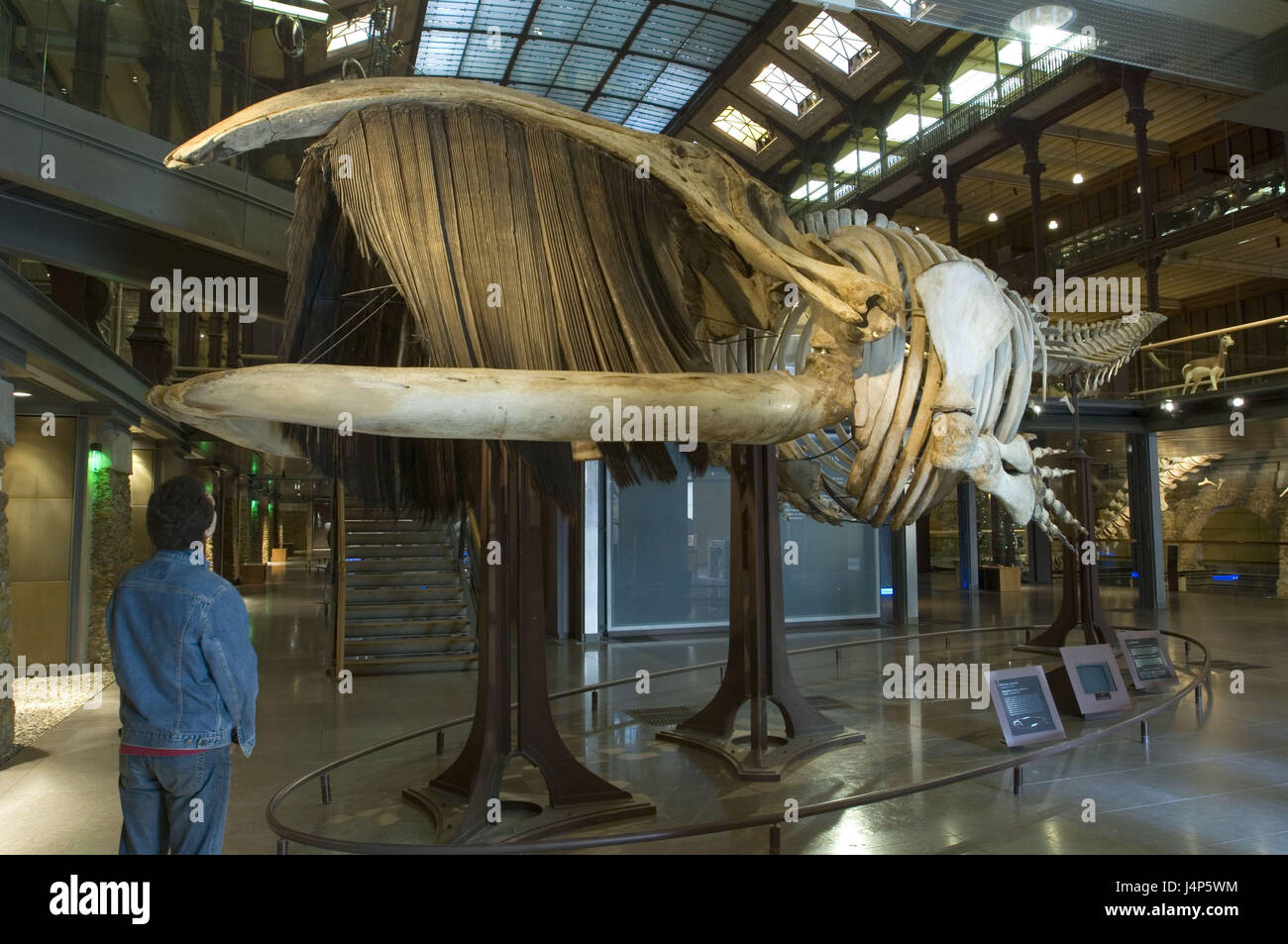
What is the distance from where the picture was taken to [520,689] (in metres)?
5.03

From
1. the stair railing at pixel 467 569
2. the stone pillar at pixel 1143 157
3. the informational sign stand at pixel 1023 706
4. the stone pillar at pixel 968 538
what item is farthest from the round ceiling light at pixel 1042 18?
the stone pillar at pixel 1143 157

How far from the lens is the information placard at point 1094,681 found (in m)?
7.31

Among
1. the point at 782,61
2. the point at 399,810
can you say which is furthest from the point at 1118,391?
the point at 399,810

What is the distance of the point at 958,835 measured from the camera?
4855 mm

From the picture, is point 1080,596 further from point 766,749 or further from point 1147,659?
point 766,749

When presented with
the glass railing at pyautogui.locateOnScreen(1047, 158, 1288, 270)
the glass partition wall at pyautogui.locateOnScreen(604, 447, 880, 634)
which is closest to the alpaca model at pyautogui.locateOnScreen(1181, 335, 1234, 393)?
the glass railing at pyautogui.locateOnScreen(1047, 158, 1288, 270)

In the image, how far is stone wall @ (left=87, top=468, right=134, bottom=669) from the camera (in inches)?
416

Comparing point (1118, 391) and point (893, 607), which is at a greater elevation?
point (1118, 391)

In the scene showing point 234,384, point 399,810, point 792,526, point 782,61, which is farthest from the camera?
point 782,61

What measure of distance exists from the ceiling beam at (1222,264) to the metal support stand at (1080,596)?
42.8 feet

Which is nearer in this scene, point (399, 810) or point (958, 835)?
point (958, 835)

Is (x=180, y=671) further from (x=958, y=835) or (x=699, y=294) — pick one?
(x=958, y=835)

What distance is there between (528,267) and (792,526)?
1154cm

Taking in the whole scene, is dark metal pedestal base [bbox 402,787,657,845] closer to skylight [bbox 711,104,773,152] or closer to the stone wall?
the stone wall
